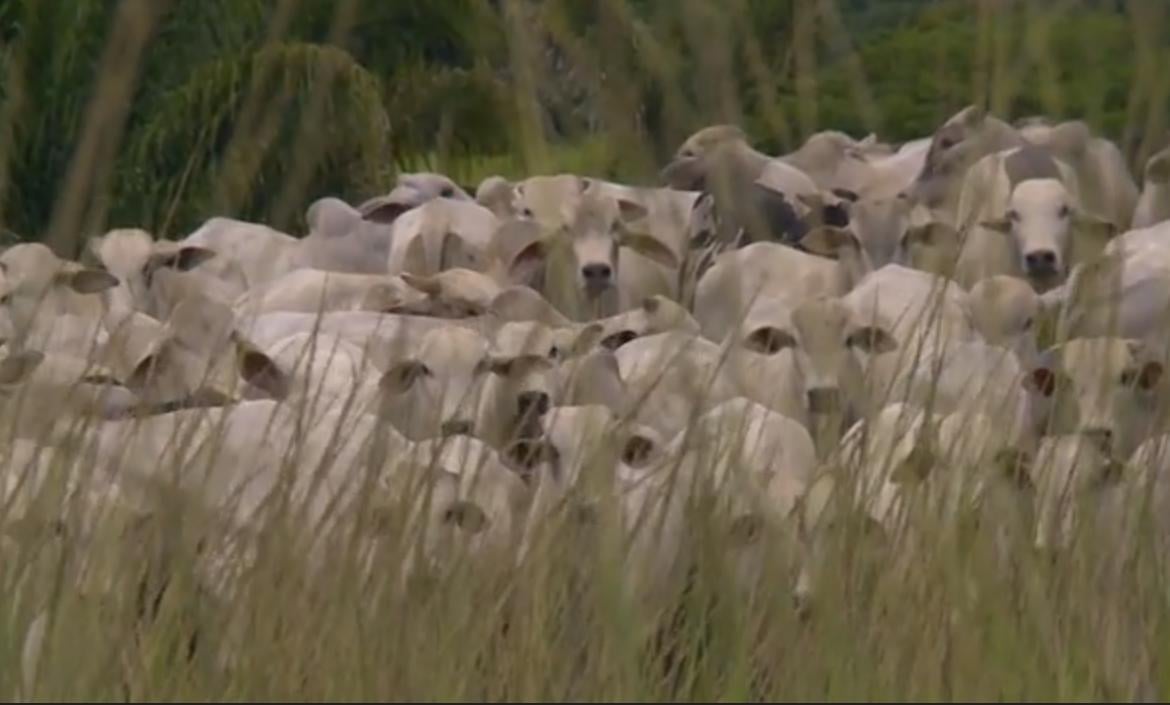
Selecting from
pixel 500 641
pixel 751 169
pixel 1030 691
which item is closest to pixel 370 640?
pixel 500 641

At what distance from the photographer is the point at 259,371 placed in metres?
6.09

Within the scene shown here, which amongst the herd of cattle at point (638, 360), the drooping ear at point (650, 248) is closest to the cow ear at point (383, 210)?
the herd of cattle at point (638, 360)

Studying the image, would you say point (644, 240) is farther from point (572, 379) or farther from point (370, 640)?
point (370, 640)

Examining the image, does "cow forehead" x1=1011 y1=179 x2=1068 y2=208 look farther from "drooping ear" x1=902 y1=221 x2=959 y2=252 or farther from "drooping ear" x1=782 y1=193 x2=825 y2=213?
"drooping ear" x1=782 y1=193 x2=825 y2=213

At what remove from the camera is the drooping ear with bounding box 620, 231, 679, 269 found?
8031mm

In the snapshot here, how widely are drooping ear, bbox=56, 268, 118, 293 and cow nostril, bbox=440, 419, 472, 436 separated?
2.03 metres

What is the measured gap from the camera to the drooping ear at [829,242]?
8.40 m

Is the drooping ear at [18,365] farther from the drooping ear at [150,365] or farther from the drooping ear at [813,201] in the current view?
the drooping ear at [813,201]

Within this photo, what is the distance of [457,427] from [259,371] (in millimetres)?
1007

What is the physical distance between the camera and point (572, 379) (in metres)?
5.28

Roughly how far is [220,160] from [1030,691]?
8.32m

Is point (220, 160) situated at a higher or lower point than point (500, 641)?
higher

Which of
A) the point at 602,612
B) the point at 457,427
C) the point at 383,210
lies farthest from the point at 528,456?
the point at 383,210

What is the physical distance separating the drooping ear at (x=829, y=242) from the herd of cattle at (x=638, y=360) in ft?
0.05
